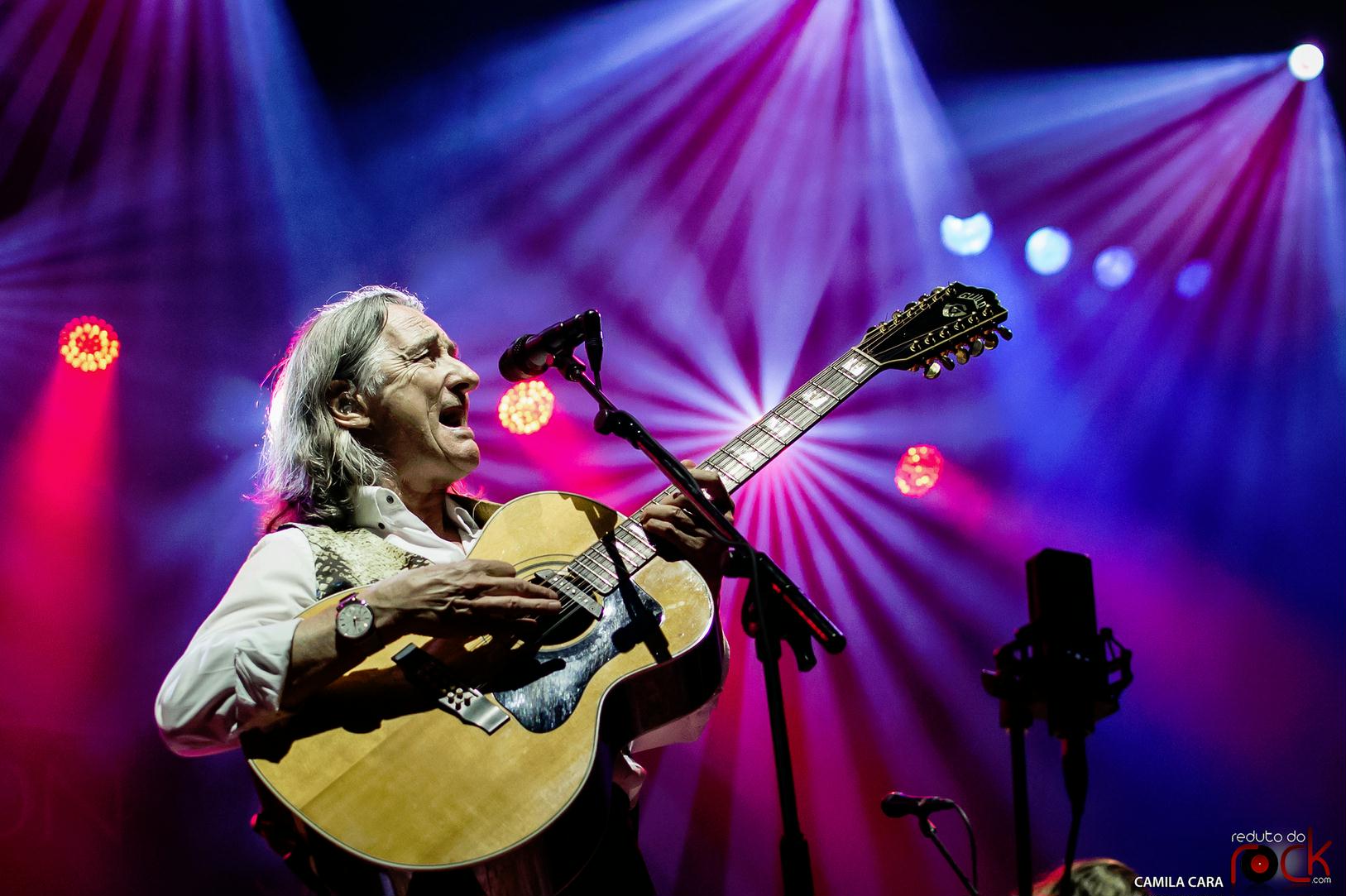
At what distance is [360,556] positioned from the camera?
2.62 m

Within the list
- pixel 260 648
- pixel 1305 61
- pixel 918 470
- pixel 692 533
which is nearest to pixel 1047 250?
pixel 918 470

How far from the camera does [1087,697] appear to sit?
1.77 meters

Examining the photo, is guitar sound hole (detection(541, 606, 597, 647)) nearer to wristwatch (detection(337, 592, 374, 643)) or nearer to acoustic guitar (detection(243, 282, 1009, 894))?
acoustic guitar (detection(243, 282, 1009, 894))

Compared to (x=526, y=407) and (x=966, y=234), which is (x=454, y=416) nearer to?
(x=526, y=407)

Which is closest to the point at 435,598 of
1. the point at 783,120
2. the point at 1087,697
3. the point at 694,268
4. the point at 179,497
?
the point at 1087,697

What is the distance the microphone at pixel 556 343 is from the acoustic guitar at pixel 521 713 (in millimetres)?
437

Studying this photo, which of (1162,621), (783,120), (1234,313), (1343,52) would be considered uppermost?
(1343,52)

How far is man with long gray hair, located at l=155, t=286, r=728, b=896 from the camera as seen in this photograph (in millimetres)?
2078

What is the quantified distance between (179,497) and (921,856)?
4610 mm

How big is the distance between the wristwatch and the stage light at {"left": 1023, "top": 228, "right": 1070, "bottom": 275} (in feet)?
17.1

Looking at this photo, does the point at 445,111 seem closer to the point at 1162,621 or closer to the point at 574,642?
the point at 574,642

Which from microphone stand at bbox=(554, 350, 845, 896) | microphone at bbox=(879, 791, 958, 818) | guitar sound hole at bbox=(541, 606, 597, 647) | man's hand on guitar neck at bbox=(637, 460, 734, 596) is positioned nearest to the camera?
microphone stand at bbox=(554, 350, 845, 896)

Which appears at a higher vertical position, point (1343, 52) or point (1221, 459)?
point (1343, 52)

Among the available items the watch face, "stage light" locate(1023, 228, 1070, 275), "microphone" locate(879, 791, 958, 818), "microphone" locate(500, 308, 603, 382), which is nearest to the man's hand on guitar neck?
"microphone" locate(500, 308, 603, 382)
